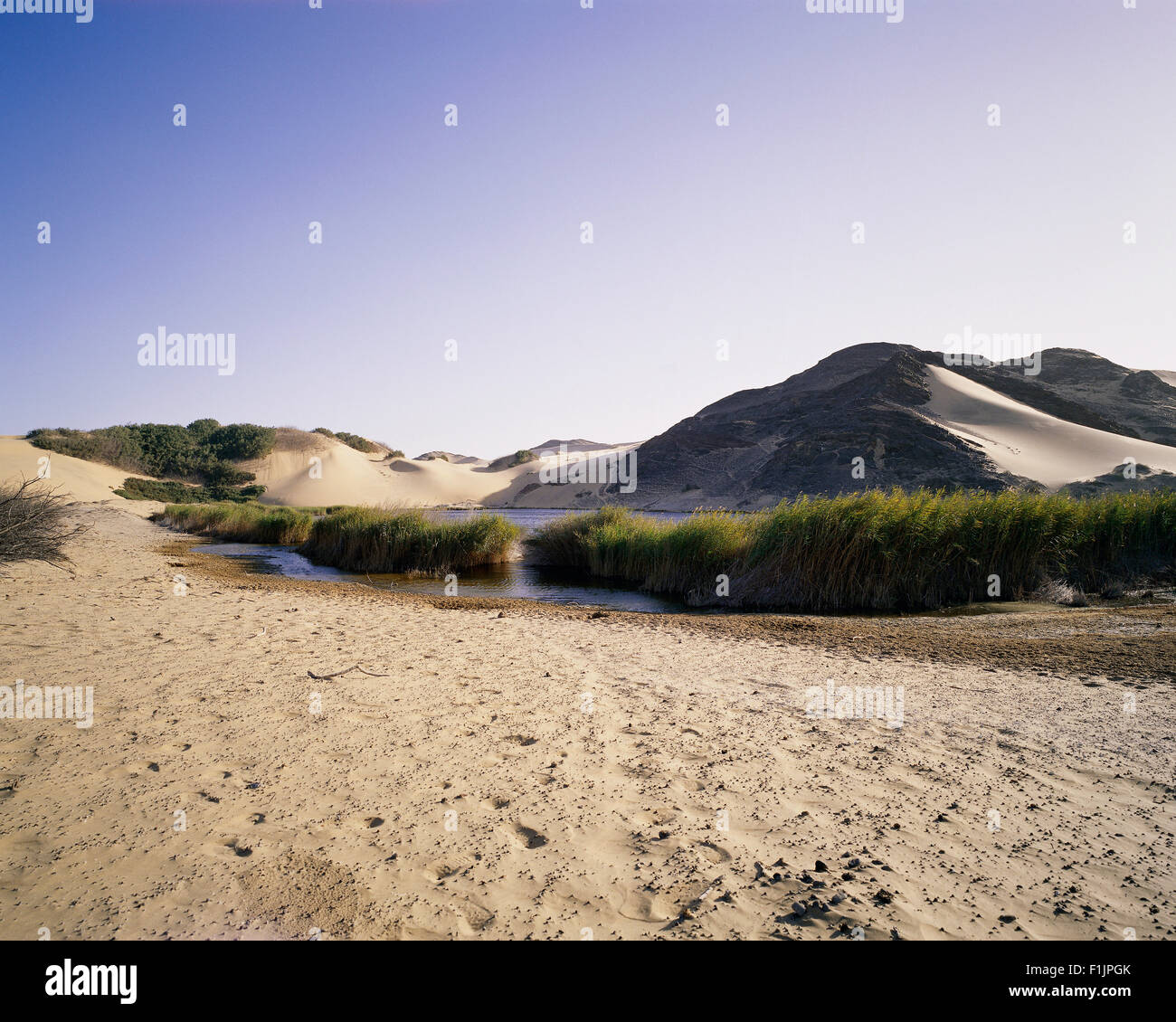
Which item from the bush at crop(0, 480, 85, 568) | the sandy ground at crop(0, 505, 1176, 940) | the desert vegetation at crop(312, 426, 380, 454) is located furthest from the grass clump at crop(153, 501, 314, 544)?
the desert vegetation at crop(312, 426, 380, 454)

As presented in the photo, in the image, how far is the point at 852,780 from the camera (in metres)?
3.14

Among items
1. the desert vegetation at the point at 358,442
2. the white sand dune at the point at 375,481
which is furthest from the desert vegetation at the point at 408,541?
the desert vegetation at the point at 358,442

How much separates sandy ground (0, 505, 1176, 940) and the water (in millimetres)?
5844

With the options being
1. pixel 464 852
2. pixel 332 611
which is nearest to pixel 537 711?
pixel 464 852

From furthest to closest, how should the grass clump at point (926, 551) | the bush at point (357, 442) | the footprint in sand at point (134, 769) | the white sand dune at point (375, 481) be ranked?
the bush at point (357, 442)
the white sand dune at point (375, 481)
the grass clump at point (926, 551)
the footprint in sand at point (134, 769)

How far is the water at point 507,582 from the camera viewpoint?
11.8m

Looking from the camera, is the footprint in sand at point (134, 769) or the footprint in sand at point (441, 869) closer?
the footprint in sand at point (441, 869)

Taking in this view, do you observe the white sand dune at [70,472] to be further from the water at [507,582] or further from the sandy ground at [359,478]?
the water at [507,582]

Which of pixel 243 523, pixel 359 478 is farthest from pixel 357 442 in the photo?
pixel 243 523

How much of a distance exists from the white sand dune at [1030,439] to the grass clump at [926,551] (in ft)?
78.8

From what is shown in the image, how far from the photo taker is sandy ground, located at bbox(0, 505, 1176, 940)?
6.89 feet

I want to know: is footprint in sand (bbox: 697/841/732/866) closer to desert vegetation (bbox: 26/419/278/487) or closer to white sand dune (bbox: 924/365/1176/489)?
white sand dune (bbox: 924/365/1176/489)

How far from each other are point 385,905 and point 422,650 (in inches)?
156

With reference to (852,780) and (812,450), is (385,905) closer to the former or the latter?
(852,780)
